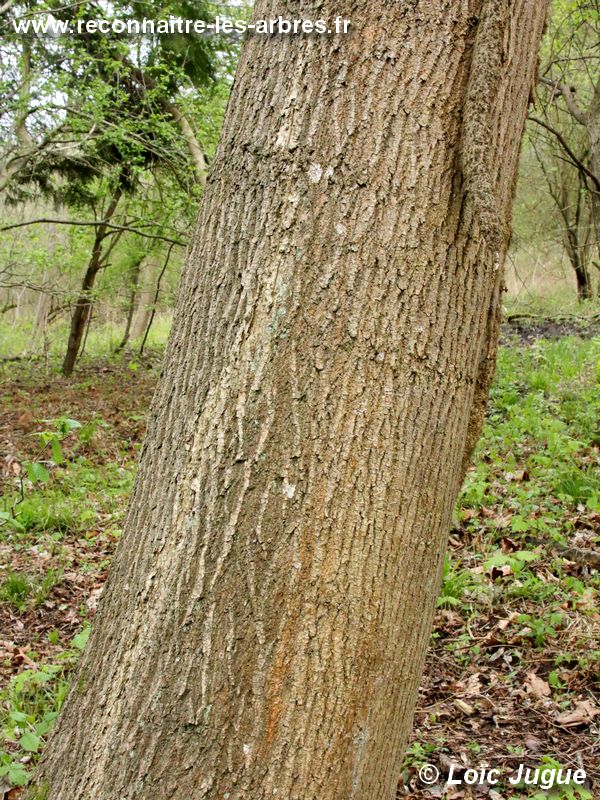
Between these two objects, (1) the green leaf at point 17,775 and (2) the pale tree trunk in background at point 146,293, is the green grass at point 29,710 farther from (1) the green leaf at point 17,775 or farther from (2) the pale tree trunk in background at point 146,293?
(2) the pale tree trunk in background at point 146,293

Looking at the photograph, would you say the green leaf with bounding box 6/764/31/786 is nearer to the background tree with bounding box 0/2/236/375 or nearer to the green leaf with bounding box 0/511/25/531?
the green leaf with bounding box 0/511/25/531

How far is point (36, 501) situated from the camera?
5.47 m

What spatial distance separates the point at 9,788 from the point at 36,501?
3382mm

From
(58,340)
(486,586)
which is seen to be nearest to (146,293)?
(58,340)

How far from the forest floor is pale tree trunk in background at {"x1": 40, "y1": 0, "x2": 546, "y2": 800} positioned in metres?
1.13

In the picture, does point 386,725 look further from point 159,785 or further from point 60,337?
point 60,337

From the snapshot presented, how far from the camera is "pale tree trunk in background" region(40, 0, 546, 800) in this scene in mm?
1438

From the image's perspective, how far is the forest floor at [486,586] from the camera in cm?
267

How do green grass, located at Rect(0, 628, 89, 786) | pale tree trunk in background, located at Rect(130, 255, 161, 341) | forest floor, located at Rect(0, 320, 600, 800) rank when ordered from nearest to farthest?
green grass, located at Rect(0, 628, 89, 786) → forest floor, located at Rect(0, 320, 600, 800) → pale tree trunk in background, located at Rect(130, 255, 161, 341)

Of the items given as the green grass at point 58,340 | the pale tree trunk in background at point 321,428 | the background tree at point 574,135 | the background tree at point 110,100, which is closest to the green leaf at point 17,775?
the pale tree trunk in background at point 321,428

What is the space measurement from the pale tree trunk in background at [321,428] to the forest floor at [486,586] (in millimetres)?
1134

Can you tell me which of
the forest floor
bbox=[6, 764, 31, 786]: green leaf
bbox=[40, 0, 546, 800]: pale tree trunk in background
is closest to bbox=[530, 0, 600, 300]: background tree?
the forest floor

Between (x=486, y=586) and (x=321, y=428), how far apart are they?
2.66 meters

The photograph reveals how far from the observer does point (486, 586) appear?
375cm
